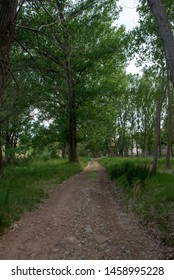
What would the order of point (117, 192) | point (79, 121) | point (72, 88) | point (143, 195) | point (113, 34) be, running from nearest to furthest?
1. point (143, 195)
2. point (117, 192)
3. point (113, 34)
4. point (72, 88)
5. point (79, 121)

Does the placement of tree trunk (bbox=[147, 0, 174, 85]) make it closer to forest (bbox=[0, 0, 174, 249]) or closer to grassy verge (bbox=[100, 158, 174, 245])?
forest (bbox=[0, 0, 174, 249])

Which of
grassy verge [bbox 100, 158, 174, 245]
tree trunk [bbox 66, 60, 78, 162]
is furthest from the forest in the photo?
grassy verge [bbox 100, 158, 174, 245]

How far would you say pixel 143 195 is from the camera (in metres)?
7.41

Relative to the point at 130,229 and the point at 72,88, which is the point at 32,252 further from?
the point at 72,88

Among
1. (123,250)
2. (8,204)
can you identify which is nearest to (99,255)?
(123,250)

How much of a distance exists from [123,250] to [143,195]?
319 cm

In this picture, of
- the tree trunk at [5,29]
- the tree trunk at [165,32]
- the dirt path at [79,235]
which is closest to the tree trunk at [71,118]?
the dirt path at [79,235]

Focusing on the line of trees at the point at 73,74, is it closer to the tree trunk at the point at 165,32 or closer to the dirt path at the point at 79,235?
the tree trunk at the point at 165,32

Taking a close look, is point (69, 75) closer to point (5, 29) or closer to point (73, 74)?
point (73, 74)

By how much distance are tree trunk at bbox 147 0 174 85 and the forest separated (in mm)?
20

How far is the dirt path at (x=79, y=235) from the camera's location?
4.27 meters

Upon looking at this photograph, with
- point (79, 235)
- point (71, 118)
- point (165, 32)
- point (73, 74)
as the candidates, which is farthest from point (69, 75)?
point (79, 235)

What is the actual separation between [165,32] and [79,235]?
4481 millimetres

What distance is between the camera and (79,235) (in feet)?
16.5
